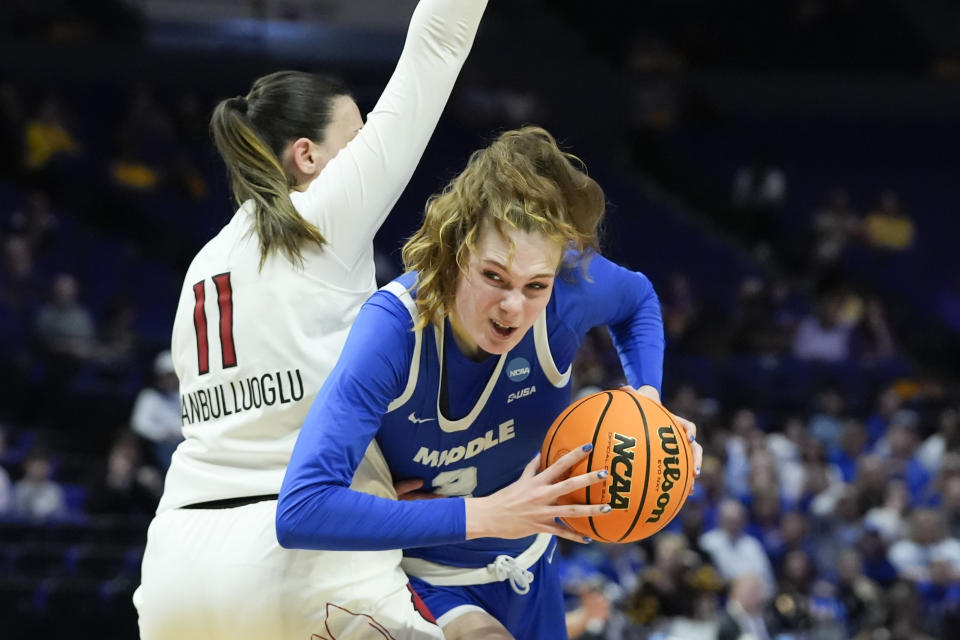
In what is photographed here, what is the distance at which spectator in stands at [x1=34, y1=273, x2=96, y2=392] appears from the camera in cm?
987

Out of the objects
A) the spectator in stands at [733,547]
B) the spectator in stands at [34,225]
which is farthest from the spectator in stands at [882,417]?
the spectator in stands at [34,225]

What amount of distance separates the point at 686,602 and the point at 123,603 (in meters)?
3.55

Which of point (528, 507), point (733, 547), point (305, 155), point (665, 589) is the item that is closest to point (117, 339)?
point (665, 589)

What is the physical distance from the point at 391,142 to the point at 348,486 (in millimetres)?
869

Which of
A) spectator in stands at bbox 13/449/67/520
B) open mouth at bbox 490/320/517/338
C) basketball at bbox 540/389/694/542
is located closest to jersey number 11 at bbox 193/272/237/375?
open mouth at bbox 490/320/517/338

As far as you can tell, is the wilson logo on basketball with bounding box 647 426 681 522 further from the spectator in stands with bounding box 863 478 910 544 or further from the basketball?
the spectator in stands with bounding box 863 478 910 544

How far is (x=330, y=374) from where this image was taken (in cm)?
271

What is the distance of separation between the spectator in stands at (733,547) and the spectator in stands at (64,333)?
5190 millimetres

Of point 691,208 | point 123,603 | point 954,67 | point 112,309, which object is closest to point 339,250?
point 123,603

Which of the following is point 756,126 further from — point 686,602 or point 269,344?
point 269,344

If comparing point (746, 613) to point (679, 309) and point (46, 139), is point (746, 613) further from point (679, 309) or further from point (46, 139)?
point (46, 139)

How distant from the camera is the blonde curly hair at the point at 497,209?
2736mm

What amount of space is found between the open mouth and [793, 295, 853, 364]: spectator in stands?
1095 centimetres

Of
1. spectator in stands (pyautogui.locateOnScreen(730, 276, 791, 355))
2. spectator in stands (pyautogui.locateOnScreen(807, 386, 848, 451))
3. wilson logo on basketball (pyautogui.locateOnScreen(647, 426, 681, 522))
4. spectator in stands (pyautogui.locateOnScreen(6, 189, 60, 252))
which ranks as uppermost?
wilson logo on basketball (pyautogui.locateOnScreen(647, 426, 681, 522))
